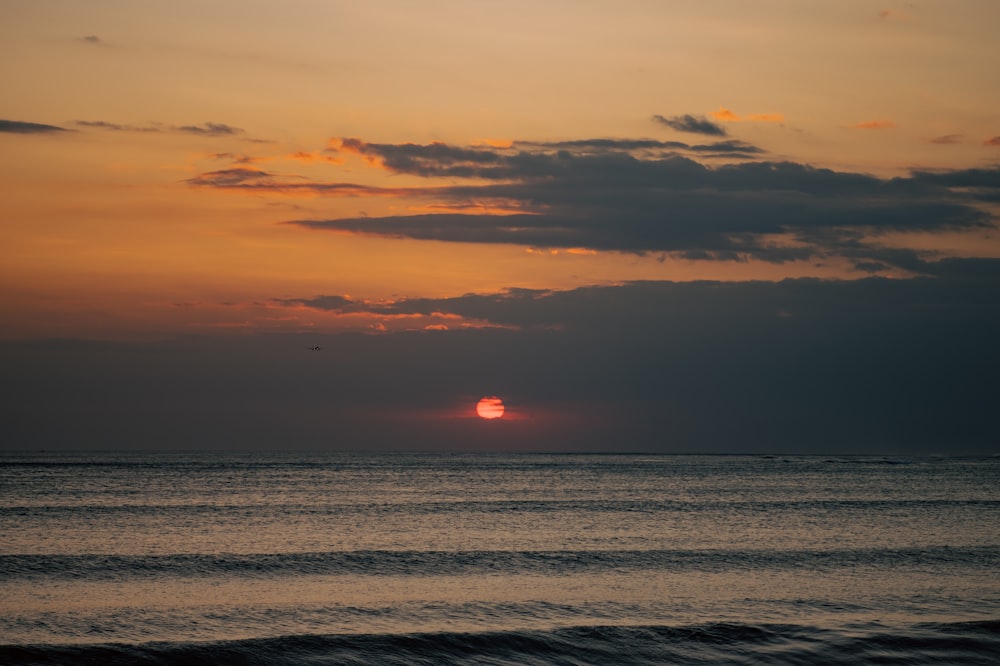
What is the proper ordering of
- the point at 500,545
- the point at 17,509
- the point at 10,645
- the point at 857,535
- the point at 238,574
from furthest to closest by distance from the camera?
1. the point at 17,509
2. the point at 857,535
3. the point at 500,545
4. the point at 238,574
5. the point at 10,645

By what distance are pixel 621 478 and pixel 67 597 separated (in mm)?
82634

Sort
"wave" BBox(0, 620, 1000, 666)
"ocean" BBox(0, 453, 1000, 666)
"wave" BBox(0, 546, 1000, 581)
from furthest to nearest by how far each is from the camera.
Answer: "wave" BBox(0, 546, 1000, 581) < "ocean" BBox(0, 453, 1000, 666) < "wave" BBox(0, 620, 1000, 666)

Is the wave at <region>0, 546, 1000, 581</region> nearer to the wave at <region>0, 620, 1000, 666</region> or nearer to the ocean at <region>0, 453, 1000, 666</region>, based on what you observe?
the ocean at <region>0, 453, 1000, 666</region>

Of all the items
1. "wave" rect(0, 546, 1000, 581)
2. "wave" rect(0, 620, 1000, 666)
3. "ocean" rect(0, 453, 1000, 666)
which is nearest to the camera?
"wave" rect(0, 620, 1000, 666)

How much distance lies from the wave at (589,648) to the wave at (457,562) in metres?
9.77

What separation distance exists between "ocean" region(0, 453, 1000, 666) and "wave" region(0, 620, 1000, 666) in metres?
0.08

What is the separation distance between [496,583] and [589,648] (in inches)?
347

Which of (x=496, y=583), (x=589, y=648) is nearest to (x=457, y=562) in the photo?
(x=496, y=583)

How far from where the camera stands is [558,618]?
999 inches

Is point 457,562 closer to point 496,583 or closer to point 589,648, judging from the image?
point 496,583

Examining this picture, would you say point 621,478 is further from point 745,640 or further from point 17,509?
point 745,640

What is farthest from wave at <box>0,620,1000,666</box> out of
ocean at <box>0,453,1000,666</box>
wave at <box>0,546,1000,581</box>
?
wave at <box>0,546,1000,581</box>

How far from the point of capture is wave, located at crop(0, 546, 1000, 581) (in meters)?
32.7

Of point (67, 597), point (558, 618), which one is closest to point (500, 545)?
point (558, 618)
